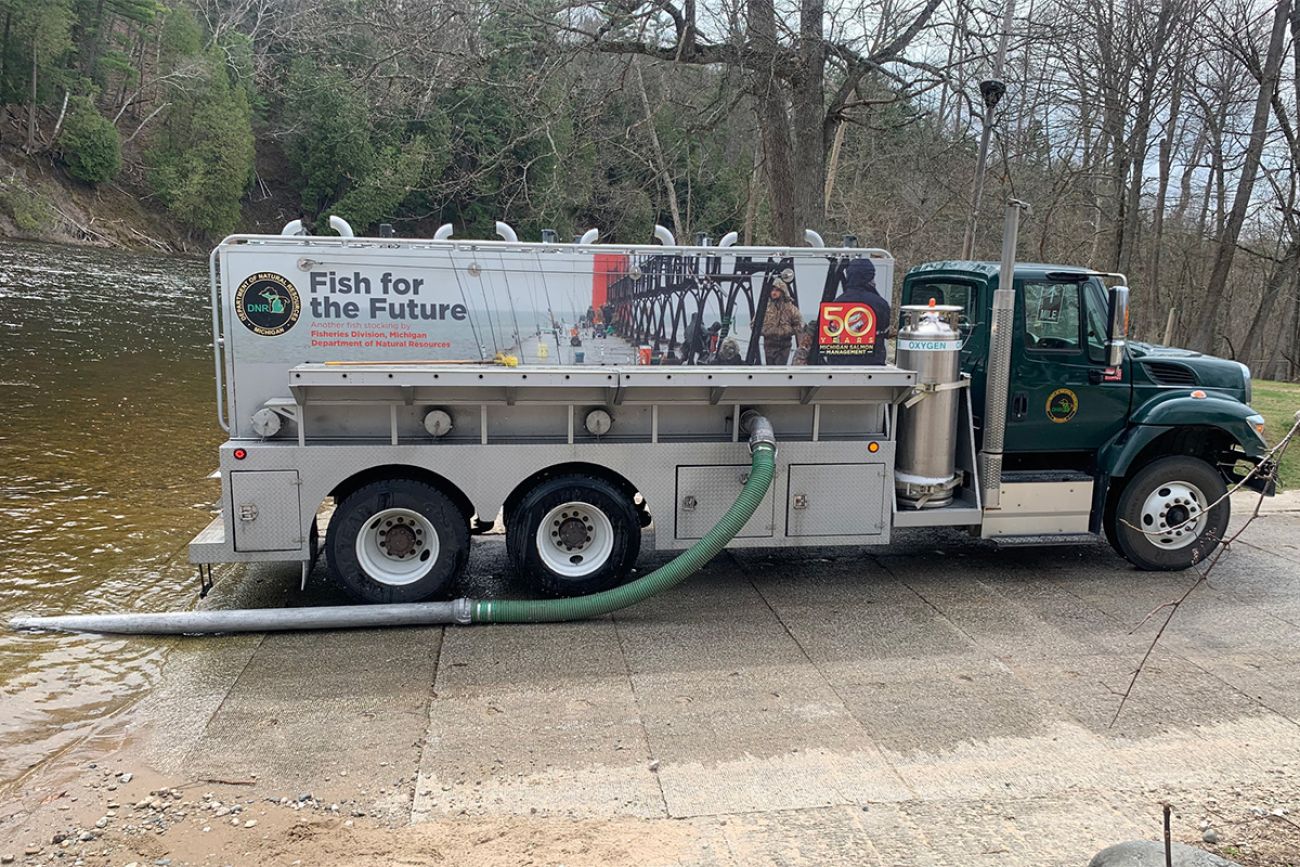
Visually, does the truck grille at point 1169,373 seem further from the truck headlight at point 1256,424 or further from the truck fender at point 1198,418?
the truck headlight at point 1256,424

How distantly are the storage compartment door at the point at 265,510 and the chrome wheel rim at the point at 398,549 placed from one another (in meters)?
0.48

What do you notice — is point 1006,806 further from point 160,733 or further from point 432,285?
point 432,285

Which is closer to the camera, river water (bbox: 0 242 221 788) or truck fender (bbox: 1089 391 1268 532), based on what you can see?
river water (bbox: 0 242 221 788)

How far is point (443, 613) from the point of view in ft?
21.7

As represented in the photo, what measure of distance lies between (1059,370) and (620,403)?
11.7 ft

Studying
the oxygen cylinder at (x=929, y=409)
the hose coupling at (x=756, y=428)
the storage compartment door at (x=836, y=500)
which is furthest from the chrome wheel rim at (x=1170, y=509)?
the hose coupling at (x=756, y=428)

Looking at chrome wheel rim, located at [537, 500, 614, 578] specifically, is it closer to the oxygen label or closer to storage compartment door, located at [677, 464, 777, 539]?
storage compartment door, located at [677, 464, 777, 539]

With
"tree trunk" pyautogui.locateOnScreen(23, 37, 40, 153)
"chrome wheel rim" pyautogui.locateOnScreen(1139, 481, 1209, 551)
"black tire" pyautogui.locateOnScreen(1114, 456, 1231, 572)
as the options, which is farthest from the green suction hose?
"tree trunk" pyautogui.locateOnScreen(23, 37, 40, 153)

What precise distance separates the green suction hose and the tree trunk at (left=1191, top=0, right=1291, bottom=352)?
1965cm

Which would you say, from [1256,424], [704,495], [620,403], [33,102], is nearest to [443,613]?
[620,403]

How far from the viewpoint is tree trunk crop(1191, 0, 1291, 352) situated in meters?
20.2

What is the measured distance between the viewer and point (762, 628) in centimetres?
679

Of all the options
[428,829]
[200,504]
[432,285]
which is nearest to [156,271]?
[200,504]

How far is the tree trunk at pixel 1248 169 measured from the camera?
20250mm
